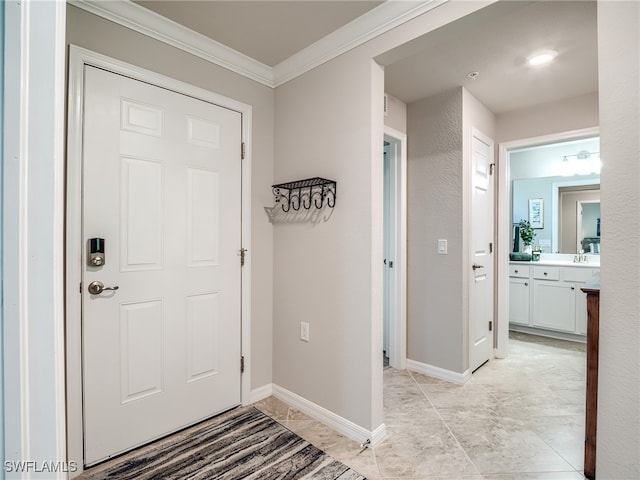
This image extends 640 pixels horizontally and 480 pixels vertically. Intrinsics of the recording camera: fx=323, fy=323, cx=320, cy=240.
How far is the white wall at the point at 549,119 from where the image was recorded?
2770 millimetres

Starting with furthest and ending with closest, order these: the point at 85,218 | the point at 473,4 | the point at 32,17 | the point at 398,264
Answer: the point at 398,264 < the point at 85,218 < the point at 473,4 < the point at 32,17

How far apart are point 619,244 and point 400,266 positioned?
193cm

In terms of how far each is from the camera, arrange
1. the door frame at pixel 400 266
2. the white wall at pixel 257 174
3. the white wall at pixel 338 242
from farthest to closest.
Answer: the door frame at pixel 400 266 → the white wall at pixel 257 174 → the white wall at pixel 338 242

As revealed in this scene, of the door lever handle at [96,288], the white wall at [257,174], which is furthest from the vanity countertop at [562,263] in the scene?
the door lever handle at [96,288]

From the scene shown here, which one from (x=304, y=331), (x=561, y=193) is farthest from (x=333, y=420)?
(x=561, y=193)

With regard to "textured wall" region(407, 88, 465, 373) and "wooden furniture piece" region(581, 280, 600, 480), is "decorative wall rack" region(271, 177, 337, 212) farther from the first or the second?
"wooden furniture piece" region(581, 280, 600, 480)

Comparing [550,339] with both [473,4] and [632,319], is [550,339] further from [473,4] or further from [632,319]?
[473,4]

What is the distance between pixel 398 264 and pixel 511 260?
2247 millimetres

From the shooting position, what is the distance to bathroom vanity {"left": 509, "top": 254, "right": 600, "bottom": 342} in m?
3.70

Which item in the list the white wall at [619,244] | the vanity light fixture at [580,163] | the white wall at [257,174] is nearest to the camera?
the white wall at [619,244]

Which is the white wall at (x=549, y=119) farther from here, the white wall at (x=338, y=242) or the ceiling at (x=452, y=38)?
the white wall at (x=338, y=242)

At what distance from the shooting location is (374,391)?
1842mm

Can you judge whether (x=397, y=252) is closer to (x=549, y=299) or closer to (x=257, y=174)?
(x=257, y=174)

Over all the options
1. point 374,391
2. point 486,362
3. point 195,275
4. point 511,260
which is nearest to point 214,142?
point 195,275
